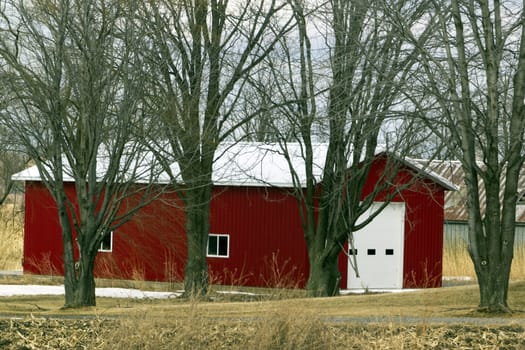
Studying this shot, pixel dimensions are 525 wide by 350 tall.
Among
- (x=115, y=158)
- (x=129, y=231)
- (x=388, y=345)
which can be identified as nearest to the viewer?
(x=388, y=345)

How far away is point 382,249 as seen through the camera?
3428 centimetres

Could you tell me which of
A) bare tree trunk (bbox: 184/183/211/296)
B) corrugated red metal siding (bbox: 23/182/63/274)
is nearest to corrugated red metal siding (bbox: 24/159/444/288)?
corrugated red metal siding (bbox: 23/182/63/274)

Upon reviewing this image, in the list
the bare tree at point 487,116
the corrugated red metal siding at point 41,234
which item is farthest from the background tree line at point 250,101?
the corrugated red metal siding at point 41,234

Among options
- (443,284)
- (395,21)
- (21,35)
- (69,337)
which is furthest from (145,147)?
(443,284)

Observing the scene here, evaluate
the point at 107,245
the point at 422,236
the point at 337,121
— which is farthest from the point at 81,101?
the point at 422,236

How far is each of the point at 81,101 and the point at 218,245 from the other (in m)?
12.5

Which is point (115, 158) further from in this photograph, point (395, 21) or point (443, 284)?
point (443, 284)

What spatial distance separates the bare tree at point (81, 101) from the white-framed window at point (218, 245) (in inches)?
394

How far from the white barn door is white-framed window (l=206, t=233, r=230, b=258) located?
12.8ft

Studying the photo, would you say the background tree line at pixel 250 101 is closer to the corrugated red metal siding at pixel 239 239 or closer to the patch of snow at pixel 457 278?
the corrugated red metal siding at pixel 239 239

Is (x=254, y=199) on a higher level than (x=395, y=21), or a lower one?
lower

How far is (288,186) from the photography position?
32.3 metres

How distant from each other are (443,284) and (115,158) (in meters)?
16.5

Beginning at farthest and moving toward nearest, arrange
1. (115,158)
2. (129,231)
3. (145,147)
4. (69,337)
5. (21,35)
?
(129,231) < (21,35) < (145,147) < (115,158) < (69,337)
